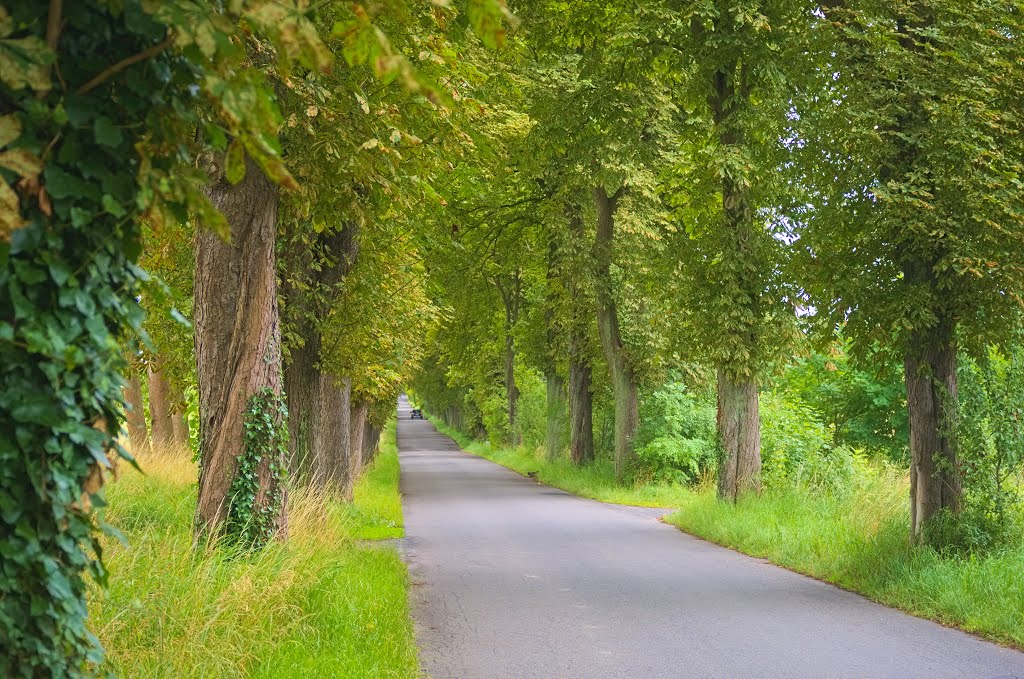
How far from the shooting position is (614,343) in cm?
2609

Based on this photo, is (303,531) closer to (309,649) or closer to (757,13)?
(309,649)

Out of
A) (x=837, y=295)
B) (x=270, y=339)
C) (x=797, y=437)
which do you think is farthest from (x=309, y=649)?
(x=797, y=437)

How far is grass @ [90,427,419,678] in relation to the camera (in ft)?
18.2

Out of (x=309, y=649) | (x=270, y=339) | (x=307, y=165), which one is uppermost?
(x=307, y=165)

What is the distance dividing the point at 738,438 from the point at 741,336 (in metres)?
1.89

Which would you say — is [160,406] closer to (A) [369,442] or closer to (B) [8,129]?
(A) [369,442]

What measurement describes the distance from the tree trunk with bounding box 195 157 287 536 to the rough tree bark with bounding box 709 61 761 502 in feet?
31.0

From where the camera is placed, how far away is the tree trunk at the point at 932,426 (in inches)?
420

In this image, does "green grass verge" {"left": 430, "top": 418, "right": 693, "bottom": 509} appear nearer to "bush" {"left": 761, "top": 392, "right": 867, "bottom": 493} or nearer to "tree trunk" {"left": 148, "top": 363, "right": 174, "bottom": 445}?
"bush" {"left": 761, "top": 392, "right": 867, "bottom": 493}

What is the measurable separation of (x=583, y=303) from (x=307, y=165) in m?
19.5

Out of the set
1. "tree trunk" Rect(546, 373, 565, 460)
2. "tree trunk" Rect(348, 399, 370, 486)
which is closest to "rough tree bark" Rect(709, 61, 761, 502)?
"tree trunk" Rect(348, 399, 370, 486)

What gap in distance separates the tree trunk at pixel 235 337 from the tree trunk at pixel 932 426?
22.4 ft

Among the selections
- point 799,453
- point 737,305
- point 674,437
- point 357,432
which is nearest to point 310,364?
point 737,305

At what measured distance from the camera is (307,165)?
926 centimetres
